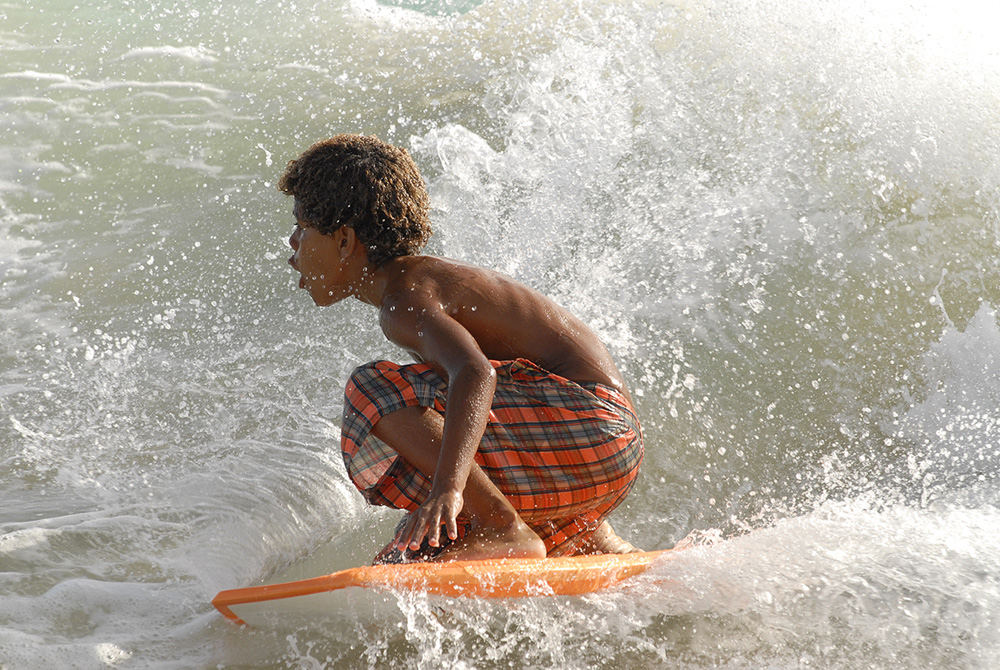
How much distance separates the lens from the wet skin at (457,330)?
74.3 inches

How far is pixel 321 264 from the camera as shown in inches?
88.8

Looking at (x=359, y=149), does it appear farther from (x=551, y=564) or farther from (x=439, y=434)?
(x=551, y=564)

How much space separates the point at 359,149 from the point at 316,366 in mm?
1432

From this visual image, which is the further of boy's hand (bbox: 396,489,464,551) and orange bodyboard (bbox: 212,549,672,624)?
orange bodyboard (bbox: 212,549,672,624)

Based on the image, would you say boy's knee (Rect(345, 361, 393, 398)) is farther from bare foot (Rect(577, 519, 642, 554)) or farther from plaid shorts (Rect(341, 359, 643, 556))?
bare foot (Rect(577, 519, 642, 554))

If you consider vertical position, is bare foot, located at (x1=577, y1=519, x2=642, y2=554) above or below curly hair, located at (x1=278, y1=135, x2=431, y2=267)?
below

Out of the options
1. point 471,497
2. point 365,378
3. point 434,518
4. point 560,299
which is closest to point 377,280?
Answer: point 365,378

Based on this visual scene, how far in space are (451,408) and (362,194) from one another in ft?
2.04

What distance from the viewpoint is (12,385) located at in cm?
337

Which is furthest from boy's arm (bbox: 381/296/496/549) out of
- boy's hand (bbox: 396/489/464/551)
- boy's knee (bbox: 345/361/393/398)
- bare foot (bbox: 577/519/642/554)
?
bare foot (bbox: 577/519/642/554)

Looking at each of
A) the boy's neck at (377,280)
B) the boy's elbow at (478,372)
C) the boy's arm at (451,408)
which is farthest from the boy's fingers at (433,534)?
the boy's neck at (377,280)

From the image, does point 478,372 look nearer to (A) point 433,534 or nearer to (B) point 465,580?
(A) point 433,534

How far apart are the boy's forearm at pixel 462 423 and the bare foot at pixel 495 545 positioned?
0.24 meters

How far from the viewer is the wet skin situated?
189 cm
